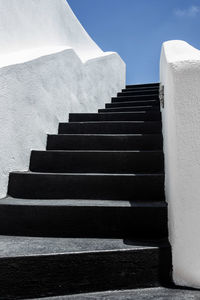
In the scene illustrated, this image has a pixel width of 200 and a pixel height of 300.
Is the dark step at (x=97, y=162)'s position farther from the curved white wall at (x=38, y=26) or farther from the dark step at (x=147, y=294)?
the curved white wall at (x=38, y=26)

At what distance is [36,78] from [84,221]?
56.7 inches

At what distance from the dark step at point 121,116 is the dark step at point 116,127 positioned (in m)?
0.27

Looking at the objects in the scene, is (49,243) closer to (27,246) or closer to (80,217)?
(27,246)

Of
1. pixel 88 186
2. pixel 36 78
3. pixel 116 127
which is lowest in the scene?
pixel 88 186

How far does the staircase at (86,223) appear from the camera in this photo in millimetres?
1152

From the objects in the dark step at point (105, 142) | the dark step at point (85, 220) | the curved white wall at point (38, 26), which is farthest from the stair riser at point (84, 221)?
the curved white wall at point (38, 26)

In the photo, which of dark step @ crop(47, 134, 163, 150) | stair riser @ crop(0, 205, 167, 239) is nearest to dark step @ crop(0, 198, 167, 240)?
stair riser @ crop(0, 205, 167, 239)

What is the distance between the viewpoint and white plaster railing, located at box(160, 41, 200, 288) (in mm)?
1139

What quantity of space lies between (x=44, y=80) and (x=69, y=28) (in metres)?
1.93

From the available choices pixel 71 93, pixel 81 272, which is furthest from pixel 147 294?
pixel 71 93

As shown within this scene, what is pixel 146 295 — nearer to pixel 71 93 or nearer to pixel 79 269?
pixel 79 269

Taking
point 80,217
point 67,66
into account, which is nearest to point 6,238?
point 80,217

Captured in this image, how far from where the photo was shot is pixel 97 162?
6.62 ft

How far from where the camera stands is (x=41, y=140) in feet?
7.75
